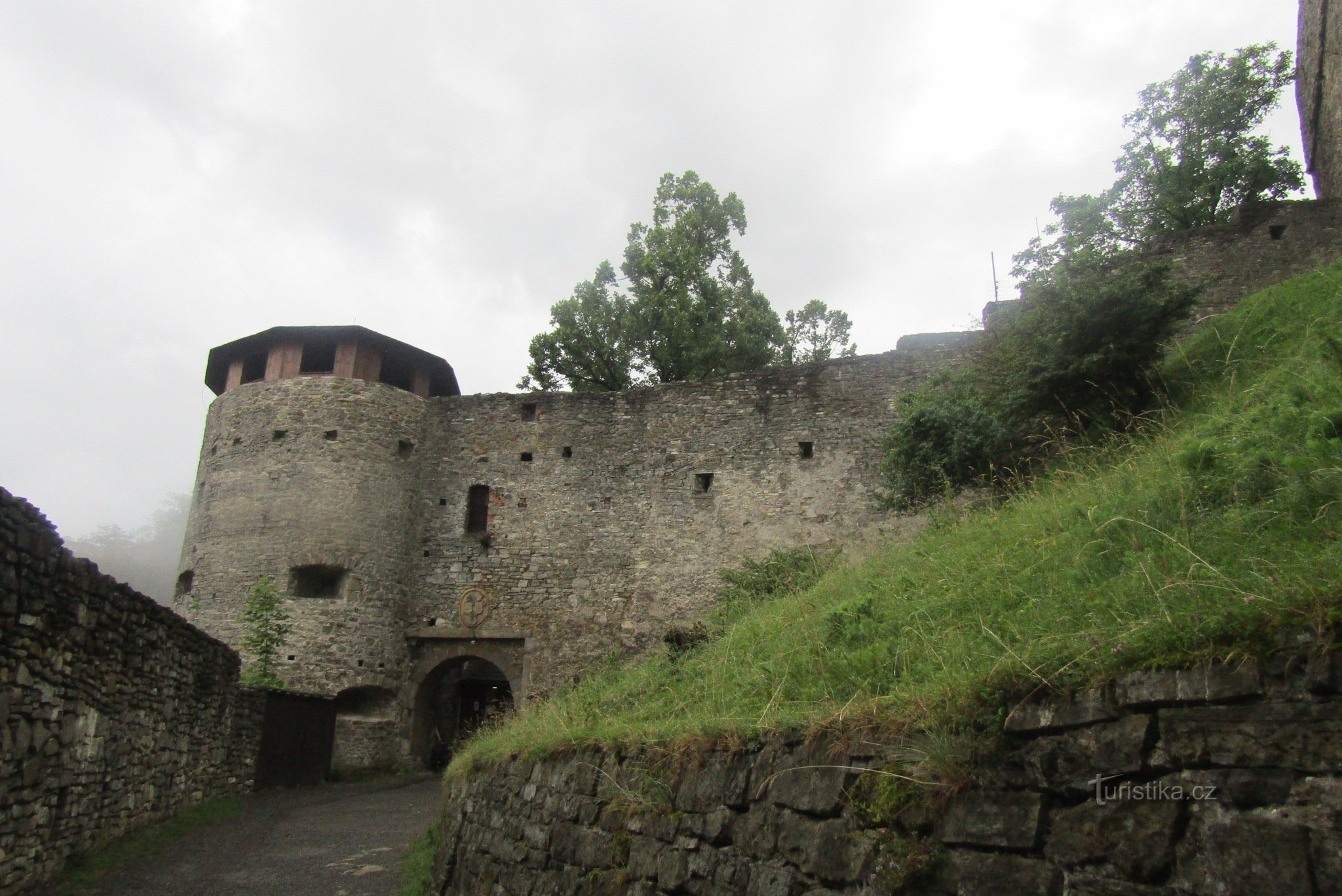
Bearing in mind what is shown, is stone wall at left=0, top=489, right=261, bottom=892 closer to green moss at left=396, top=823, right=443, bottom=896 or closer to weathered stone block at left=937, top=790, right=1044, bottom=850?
green moss at left=396, top=823, right=443, bottom=896

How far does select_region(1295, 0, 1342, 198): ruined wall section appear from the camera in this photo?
11266 millimetres

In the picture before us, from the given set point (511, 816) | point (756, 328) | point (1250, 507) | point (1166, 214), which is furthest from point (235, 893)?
point (1166, 214)

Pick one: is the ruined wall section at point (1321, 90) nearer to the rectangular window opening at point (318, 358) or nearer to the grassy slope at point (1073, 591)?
the grassy slope at point (1073, 591)

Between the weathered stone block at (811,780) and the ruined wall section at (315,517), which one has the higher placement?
the ruined wall section at (315,517)

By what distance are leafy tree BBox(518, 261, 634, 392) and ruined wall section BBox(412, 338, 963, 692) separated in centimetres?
700

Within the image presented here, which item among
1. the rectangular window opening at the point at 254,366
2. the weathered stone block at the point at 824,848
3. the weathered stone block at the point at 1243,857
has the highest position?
the rectangular window opening at the point at 254,366

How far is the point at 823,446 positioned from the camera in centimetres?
1504

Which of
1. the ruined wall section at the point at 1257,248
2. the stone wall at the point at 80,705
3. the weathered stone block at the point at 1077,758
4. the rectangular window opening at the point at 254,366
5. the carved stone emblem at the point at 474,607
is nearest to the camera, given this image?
the weathered stone block at the point at 1077,758

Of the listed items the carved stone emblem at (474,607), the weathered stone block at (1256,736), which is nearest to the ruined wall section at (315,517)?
the carved stone emblem at (474,607)

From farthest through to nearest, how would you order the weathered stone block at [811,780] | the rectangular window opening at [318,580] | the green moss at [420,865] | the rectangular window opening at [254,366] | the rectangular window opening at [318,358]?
the rectangular window opening at [254,366], the rectangular window opening at [318,358], the rectangular window opening at [318,580], the green moss at [420,865], the weathered stone block at [811,780]

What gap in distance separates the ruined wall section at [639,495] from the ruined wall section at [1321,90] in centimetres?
586

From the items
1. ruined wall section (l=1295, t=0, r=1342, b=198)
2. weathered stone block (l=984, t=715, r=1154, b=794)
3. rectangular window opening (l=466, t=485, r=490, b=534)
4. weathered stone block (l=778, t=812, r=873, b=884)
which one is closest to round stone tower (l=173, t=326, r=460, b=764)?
rectangular window opening (l=466, t=485, r=490, b=534)

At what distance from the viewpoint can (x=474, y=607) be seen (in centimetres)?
1570

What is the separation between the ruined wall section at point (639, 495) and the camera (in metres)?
14.9
